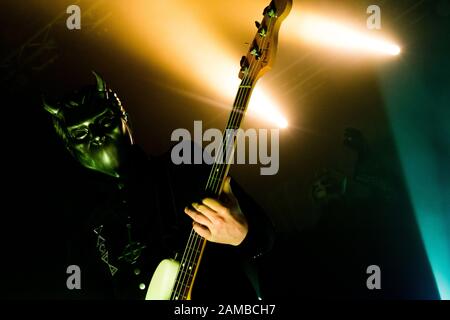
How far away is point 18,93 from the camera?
427 cm

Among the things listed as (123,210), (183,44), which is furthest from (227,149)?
(183,44)

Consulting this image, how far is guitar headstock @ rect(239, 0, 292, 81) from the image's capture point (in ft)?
7.54

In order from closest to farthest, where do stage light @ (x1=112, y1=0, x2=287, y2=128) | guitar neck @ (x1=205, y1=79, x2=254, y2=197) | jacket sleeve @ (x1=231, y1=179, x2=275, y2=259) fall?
guitar neck @ (x1=205, y1=79, x2=254, y2=197)
jacket sleeve @ (x1=231, y1=179, x2=275, y2=259)
stage light @ (x1=112, y1=0, x2=287, y2=128)

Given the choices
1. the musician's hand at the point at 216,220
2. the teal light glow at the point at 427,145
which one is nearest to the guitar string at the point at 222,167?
the musician's hand at the point at 216,220

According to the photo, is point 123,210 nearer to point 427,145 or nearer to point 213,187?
point 213,187

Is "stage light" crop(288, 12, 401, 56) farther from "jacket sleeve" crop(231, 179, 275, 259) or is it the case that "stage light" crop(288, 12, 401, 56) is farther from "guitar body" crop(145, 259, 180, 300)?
"guitar body" crop(145, 259, 180, 300)

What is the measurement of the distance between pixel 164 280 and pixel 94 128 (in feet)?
3.99

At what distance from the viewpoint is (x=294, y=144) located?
205 inches

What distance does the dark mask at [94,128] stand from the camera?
2.68 meters

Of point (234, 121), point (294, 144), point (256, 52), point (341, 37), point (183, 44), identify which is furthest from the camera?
point (294, 144)

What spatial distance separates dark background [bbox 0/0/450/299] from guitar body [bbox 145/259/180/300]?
1.60 metres

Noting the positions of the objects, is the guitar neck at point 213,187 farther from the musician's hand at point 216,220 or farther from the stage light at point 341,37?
the stage light at point 341,37

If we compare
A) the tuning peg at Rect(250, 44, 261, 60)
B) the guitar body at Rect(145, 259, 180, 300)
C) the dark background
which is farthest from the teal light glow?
the guitar body at Rect(145, 259, 180, 300)
